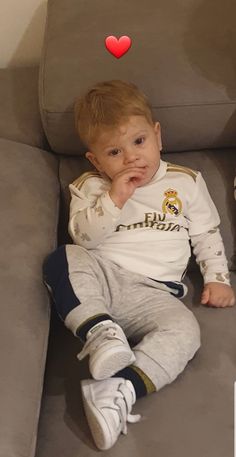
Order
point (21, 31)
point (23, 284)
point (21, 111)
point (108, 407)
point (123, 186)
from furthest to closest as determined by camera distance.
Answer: point (21, 31)
point (21, 111)
point (123, 186)
point (23, 284)
point (108, 407)

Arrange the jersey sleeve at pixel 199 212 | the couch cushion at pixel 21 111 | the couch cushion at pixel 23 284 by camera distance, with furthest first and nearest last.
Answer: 1. the couch cushion at pixel 21 111
2. the jersey sleeve at pixel 199 212
3. the couch cushion at pixel 23 284

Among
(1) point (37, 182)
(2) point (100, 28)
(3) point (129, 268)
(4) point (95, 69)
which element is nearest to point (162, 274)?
(3) point (129, 268)

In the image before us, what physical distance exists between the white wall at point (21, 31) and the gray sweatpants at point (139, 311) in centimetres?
72

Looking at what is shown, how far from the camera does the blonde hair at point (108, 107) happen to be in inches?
50.1

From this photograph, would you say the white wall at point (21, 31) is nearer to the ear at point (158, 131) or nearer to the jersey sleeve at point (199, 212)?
the ear at point (158, 131)

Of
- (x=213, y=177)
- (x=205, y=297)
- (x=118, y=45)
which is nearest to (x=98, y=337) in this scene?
(x=205, y=297)

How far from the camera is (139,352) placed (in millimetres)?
1149

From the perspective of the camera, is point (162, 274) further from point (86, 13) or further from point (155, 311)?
point (86, 13)

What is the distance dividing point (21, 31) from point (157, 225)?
74cm

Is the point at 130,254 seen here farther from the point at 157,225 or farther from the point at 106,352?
the point at 106,352

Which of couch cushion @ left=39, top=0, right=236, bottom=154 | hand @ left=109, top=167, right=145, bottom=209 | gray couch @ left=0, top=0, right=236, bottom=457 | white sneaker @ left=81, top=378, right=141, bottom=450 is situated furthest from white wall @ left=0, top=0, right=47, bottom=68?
white sneaker @ left=81, top=378, right=141, bottom=450

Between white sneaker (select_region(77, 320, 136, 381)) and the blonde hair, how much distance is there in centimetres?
41

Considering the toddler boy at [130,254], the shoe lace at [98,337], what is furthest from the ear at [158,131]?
the shoe lace at [98,337]

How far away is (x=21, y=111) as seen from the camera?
1.51 m
